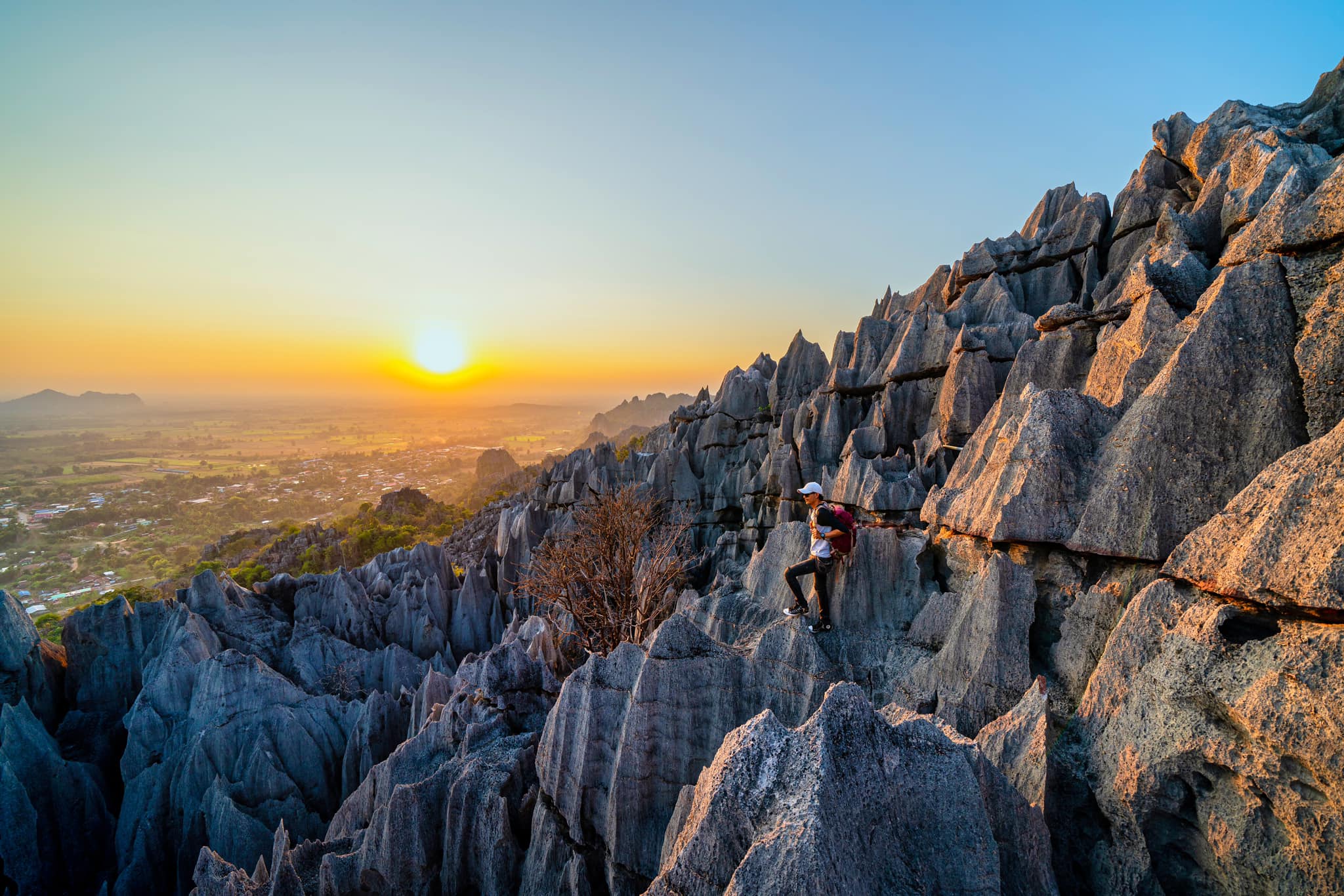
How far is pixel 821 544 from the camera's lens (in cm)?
1141

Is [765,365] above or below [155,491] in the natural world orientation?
above

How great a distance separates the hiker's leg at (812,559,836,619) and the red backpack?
0.30 meters

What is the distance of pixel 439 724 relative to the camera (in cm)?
1291

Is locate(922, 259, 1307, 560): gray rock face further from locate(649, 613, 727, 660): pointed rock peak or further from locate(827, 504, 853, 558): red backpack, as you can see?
locate(649, 613, 727, 660): pointed rock peak

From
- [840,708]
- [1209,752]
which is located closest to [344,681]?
[840,708]

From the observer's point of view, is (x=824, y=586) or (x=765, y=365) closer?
(x=824, y=586)

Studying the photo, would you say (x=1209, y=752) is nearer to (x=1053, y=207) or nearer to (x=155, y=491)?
(x=1053, y=207)

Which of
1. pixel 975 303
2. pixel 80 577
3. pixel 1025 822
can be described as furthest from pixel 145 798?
pixel 80 577

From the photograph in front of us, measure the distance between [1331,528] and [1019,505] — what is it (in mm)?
4354

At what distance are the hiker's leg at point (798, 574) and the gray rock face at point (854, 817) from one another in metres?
6.29

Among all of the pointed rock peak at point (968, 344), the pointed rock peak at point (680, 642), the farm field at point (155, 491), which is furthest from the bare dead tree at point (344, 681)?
the farm field at point (155, 491)

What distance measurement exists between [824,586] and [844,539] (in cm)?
123

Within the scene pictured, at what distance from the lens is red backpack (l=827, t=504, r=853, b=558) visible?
11.3 meters

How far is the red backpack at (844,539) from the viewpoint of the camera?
11.3 metres
